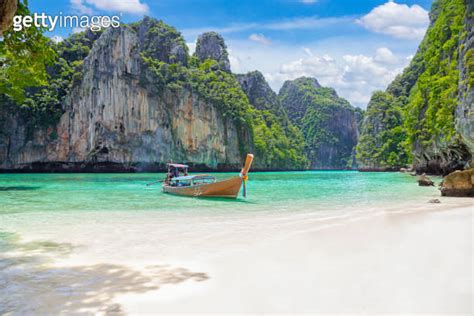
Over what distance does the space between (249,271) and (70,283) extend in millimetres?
2256

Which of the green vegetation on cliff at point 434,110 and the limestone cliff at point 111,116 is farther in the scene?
the limestone cliff at point 111,116

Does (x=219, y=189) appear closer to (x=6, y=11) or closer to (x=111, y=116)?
(x=6, y=11)

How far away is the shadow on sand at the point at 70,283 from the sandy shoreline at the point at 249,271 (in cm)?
1

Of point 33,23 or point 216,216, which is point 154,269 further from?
point 33,23

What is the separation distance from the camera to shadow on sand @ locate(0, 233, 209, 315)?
4.11 m

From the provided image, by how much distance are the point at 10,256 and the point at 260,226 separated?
217 inches

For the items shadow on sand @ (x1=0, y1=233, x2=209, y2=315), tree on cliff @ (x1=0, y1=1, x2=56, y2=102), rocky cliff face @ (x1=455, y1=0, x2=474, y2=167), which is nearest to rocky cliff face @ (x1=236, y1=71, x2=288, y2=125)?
rocky cliff face @ (x1=455, y1=0, x2=474, y2=167)

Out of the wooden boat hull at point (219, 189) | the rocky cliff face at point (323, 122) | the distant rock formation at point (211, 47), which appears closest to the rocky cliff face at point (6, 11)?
the wooden boat hull at point (219, 189)

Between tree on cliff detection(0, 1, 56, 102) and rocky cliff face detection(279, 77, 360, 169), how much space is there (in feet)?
450

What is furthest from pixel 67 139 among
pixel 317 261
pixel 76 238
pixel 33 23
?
pixel 317 261

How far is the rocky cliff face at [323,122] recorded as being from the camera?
528ft

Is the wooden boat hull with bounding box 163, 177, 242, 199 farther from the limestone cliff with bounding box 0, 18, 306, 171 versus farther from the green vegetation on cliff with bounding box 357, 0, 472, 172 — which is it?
the limestone cliff with bounding box 0, 18, 306, 171

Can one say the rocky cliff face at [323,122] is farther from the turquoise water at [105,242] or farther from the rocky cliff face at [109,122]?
the turquoise water at [105,242]

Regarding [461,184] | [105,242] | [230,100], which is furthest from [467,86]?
[230,100]
